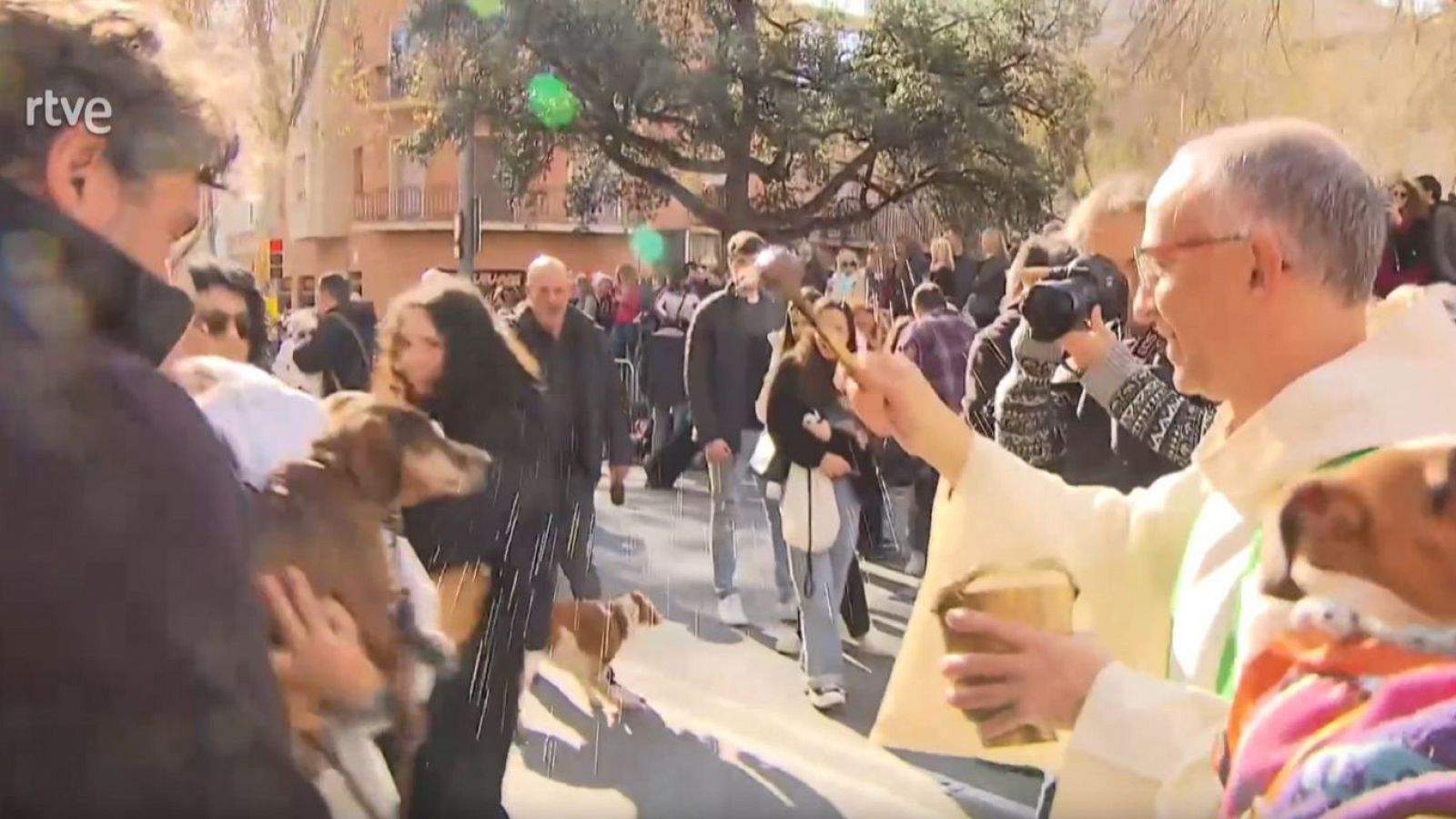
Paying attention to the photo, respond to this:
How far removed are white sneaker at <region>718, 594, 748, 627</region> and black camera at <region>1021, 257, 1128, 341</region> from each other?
523 millimetres

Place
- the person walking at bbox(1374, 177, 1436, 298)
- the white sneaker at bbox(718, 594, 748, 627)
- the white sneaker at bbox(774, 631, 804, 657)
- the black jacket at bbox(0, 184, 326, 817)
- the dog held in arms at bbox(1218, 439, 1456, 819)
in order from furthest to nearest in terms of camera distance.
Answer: the white sneaker at bbox(774, 631, 804, 657) < the white sneaker at bbox(718, 594, 748, 627) < the person walking at bbox(1374, 177, 1436, 298) < the dog held in arms at bbox(1218, 439, 1456, 819) < the black jacket at bbox(0, 184, 326, 817)

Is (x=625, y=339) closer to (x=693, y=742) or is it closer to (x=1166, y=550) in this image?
(x=693, y=742)

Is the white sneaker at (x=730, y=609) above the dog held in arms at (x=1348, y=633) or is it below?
below

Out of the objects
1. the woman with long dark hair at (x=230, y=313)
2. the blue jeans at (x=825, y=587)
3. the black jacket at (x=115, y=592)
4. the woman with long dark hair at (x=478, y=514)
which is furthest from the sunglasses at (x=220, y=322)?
the blue jeans at (x=825, y=587)

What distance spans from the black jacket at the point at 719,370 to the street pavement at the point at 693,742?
0.30 ft

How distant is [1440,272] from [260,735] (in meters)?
0.92

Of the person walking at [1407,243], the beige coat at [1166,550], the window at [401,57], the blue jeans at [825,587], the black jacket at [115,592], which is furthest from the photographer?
the blue jeans at [825,587]

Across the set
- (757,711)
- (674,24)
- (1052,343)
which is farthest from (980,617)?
(757,711)

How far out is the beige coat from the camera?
0.67 m

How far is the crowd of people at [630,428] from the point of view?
1.53 ft

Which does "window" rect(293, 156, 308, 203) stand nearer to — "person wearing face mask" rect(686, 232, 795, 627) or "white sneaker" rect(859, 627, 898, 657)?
"person wearing face mask" rect(686, 232, 795, 627)

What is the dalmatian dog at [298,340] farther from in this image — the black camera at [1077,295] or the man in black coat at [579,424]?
the black camera at [1077,295]

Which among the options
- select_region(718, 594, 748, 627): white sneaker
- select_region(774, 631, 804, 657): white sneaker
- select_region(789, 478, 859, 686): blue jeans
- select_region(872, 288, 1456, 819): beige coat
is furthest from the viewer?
select_region(774, 631, 804, 657): white sneaker

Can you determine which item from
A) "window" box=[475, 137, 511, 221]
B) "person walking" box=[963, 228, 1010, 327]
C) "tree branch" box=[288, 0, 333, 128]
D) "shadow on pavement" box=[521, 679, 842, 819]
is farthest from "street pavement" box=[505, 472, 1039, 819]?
"tree branch" box=[288, 0, 333, 128]
